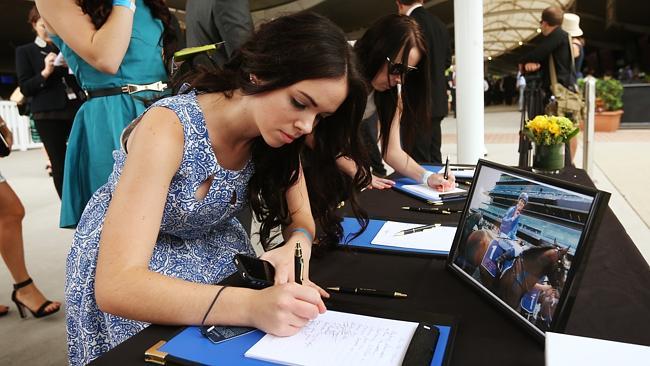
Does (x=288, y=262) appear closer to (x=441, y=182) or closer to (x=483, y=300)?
(x=483, y=300)

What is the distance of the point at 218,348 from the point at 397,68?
1587 mm

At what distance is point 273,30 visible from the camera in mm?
1005

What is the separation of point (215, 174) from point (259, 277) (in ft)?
0.92

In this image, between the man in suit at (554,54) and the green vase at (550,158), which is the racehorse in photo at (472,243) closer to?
the green vase at (550,158)

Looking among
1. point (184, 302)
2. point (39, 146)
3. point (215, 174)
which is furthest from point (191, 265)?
point (39, 146)

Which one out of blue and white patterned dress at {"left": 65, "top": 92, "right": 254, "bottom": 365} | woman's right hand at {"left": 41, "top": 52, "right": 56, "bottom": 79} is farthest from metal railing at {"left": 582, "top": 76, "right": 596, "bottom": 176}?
woman's right hand at {"left": 41, "top": 52, "right": 56, "bottom": 79}

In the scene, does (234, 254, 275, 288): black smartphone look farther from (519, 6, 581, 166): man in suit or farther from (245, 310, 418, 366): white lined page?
(519, 6, 581, 166): man in suit

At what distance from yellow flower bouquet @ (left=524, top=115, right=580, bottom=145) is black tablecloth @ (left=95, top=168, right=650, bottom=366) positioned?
87cm

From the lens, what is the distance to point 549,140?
1.97 m

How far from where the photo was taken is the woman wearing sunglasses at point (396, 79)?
203cm

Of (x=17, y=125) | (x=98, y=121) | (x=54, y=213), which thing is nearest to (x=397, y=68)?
(x=98, y=121)

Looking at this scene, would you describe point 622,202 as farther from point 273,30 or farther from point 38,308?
point 38,308

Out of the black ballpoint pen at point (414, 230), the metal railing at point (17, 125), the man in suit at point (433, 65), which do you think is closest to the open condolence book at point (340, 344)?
the black ballpoint pen at point (414, 230)

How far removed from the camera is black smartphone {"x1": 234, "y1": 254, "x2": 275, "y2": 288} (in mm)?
860
